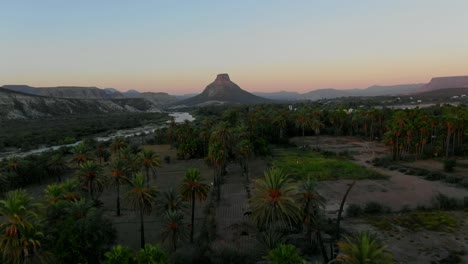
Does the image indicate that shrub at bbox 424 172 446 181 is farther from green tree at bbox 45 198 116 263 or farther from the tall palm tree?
the tall palm tree

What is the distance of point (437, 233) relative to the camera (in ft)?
112

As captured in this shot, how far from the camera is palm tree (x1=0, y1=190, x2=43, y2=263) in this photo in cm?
2139

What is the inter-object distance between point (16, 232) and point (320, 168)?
2067 inches

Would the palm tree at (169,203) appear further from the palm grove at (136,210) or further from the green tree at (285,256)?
the green tree at (285,256)

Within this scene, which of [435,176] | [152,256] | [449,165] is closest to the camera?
[152,256]

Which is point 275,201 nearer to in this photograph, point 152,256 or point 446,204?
point 152,256

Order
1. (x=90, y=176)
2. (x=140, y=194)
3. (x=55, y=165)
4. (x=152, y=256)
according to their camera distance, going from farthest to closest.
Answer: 1. (x=55, y=165)
2. (x=90, y=176)
3. (x=140, y=194)
4. (x=152, y=256)

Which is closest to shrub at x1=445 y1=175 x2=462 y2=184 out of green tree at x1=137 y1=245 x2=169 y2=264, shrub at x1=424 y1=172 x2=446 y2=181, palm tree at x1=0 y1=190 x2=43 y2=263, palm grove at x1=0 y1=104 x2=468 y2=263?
shrub at x1=424 y1=172 x2=446 y2=181

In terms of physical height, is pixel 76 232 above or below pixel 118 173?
below

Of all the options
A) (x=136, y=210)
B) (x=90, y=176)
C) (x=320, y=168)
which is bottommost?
(x=320, y=168)

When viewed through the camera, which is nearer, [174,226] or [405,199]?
[174,226]

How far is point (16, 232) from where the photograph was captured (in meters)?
21.5

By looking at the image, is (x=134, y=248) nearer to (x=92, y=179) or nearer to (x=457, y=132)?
(x=92, y=179)

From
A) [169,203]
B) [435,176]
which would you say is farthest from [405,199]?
A: [169,203]
